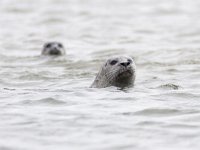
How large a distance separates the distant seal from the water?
272mm

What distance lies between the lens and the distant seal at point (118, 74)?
11938 mm

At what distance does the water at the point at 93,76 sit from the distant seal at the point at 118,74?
10.7 inches

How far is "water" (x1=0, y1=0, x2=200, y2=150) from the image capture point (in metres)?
8.13

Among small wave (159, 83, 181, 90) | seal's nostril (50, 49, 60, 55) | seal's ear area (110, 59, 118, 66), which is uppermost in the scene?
seal's nostril (50, 49, 60, 55)

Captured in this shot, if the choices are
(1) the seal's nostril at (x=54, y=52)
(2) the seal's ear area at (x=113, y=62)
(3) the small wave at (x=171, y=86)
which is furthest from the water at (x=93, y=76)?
(2) the seal's ear area at (x=113, y=62)

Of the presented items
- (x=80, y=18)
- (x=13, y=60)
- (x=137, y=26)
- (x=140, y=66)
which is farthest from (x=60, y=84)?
(x=80, y=18)

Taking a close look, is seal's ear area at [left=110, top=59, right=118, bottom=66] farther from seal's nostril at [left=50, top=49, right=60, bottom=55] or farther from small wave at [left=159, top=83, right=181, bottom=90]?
seal's nostril at [left=50, top=49, right=60, bottom=55]

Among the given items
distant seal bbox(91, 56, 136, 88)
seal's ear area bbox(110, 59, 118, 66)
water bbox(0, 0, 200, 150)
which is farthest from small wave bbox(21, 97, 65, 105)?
seal's ear area bbox(110, 59, 118, 66)

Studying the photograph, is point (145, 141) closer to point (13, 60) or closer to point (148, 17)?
point (13, 60)

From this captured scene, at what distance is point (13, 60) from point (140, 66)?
3283 millimetres

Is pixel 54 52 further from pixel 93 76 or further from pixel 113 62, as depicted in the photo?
pixel 113 62

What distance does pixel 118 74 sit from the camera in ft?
39.4

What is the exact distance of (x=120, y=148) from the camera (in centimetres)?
761

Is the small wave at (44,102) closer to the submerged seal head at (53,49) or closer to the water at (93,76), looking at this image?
the water at (93,76)
